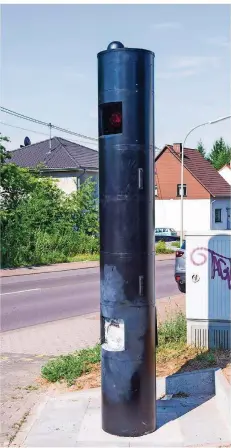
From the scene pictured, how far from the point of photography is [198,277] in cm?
899

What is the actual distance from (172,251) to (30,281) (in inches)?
575

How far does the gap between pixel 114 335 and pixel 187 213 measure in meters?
43.3

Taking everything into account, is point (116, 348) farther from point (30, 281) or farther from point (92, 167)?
point (92, 167)

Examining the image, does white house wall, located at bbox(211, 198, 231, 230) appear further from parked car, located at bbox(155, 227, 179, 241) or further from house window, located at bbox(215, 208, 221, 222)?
parked car, located at bbox(155, 227, 179, 241)

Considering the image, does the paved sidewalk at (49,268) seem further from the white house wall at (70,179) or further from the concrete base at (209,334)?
the concrete base at (209,334)

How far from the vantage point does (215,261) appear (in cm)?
887

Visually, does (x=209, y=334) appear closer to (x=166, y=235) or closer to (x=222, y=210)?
(x=166, y=235)

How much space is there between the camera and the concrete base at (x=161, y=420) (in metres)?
6.06

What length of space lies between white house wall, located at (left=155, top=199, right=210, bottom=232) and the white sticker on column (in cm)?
4053

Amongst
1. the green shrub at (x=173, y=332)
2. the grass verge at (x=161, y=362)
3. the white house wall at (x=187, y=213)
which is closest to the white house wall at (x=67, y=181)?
the white house wall at (x=187, y=213)

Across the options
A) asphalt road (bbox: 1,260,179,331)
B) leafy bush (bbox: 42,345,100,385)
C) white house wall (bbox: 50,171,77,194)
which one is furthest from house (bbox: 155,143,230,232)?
leafy bush (bbox: 42,345,100,385)

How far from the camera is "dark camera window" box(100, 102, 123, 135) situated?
6.05 meters

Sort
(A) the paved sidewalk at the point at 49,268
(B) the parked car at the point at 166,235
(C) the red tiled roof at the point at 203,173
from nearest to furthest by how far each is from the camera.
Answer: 1. (A) the paved sidewalk at the point at 49,268
2. (B) the parked car at the point at 166,235
3. (C) the red tiled roof at the point at 203,173

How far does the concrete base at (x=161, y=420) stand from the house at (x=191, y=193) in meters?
40.0
